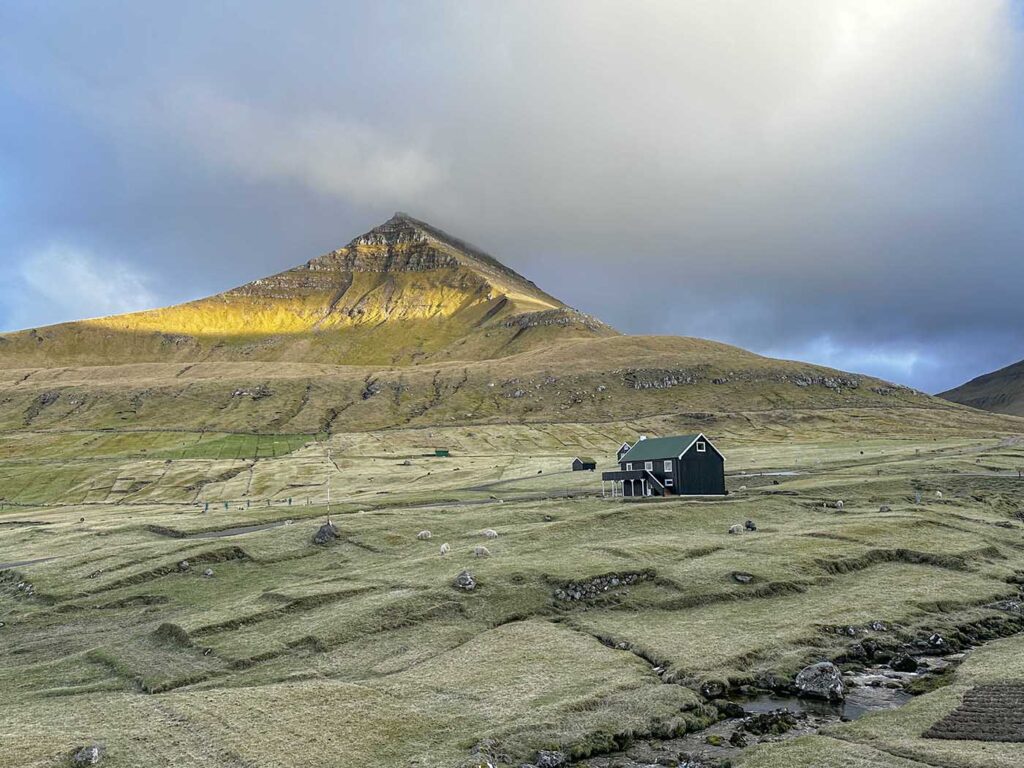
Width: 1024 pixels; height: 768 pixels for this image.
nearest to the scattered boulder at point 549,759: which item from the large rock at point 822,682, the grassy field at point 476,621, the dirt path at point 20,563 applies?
the grassy field at point 476,621

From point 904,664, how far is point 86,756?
36945 millimetres

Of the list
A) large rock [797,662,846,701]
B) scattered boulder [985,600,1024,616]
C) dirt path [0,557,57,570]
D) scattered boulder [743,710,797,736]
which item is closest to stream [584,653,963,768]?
scattered boulder [743,710,797,736]

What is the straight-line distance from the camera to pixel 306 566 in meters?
62.2

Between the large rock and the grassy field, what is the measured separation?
1.43 meters

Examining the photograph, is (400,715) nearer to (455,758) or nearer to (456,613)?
(455,758)

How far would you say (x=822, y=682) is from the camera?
104 ft

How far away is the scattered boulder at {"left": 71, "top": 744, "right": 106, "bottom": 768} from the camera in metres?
24.4

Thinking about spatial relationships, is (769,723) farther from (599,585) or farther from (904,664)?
(599,585)

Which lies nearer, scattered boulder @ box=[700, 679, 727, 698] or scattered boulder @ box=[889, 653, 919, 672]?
scattered boulder @ box=[700, 679, 727, 698]

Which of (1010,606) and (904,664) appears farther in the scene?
(1010,606)

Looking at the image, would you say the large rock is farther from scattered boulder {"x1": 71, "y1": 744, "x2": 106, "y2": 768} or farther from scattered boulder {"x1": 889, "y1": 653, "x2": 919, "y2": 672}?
scattered boulder {"x1": 71, "y1": 744, "x2": 106, "y2": 768}

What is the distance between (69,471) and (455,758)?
196089mm

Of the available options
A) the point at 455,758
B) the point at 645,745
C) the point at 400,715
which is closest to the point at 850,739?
the point at 645,745

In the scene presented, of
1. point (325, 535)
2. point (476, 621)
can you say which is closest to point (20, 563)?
point (325, 535)
